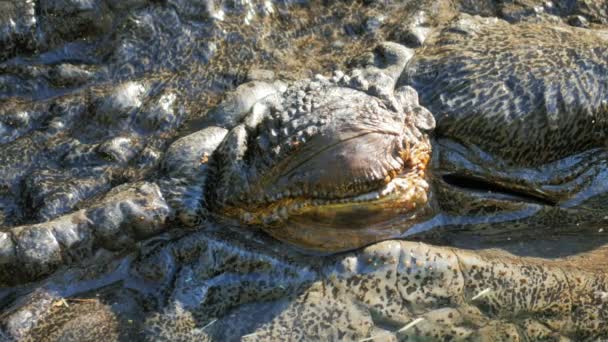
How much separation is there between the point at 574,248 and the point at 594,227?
0.75 ft

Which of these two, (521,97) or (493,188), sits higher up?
(521,97)

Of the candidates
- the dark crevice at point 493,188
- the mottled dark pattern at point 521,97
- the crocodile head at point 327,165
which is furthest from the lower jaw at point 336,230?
the mottled dark pattern at point 521,97

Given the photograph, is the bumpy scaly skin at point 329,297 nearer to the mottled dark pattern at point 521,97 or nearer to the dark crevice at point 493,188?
the dark crevice at point 493,188

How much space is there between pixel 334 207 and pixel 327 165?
23 centimetres

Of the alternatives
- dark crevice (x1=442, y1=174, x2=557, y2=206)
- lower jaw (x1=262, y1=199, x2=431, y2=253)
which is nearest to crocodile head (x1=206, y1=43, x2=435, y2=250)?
lower jaw (x1=262, y1=199, x2=431, y2=253)

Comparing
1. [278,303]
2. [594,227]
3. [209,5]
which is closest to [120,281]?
[278,303]

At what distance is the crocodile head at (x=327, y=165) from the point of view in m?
3.57

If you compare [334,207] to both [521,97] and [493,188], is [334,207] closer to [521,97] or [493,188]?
[493,188]

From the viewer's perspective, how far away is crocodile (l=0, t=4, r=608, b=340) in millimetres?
3516

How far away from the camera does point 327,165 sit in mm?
3547

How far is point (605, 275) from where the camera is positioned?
3.71 metres

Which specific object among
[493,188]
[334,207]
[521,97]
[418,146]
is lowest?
[493,188]

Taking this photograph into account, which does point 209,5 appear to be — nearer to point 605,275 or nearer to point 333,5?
point 333,5

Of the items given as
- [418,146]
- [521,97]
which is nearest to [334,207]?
[418,146]
